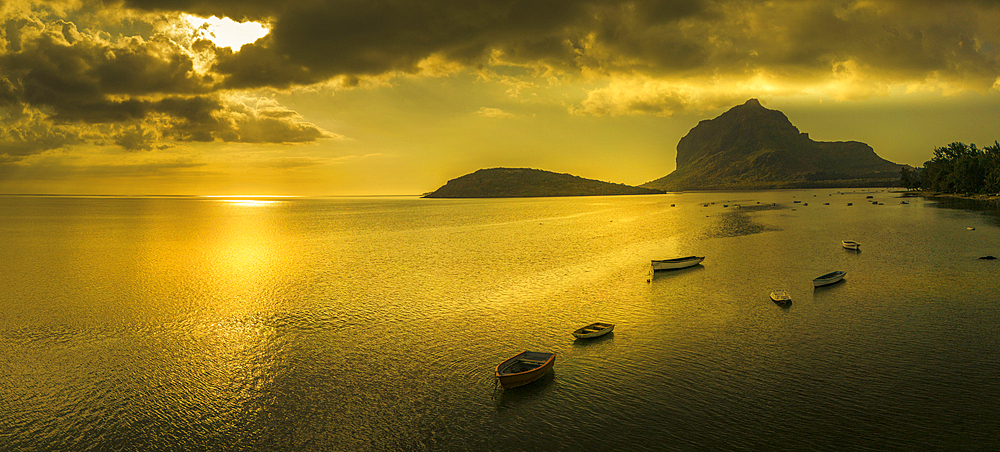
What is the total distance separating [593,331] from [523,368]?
1060 centimetres

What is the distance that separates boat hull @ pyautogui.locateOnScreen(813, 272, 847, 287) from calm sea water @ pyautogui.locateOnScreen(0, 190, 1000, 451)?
6.36ft

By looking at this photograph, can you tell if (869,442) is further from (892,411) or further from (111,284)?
(111,284)

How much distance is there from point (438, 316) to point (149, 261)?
256 feet

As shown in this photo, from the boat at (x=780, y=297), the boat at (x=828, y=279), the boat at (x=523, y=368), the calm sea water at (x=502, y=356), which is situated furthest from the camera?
the boat at (x=828, y=279)

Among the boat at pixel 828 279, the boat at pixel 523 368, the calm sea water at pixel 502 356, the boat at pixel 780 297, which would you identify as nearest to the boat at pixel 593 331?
the calm sea water at pixel 502 356

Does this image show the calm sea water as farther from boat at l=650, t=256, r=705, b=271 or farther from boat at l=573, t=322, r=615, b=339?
boat at l=650, t=256, r=705, b=271

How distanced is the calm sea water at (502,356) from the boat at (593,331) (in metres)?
0.89

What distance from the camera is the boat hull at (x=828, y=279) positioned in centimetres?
6128

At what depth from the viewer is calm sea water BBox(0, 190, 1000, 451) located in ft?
90.2

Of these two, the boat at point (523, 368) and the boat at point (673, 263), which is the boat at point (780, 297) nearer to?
the boat at point (673, 263)

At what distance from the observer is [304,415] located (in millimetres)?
30078

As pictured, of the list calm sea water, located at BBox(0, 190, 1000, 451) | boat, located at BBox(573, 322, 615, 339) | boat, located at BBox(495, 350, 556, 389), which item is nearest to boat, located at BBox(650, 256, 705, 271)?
calm sea water, located at BBox(0, 190, 1000, 451)

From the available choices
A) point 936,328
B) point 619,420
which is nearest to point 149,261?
point 619,420

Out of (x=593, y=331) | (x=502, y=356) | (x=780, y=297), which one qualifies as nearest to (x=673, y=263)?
(x=780, y=297)
